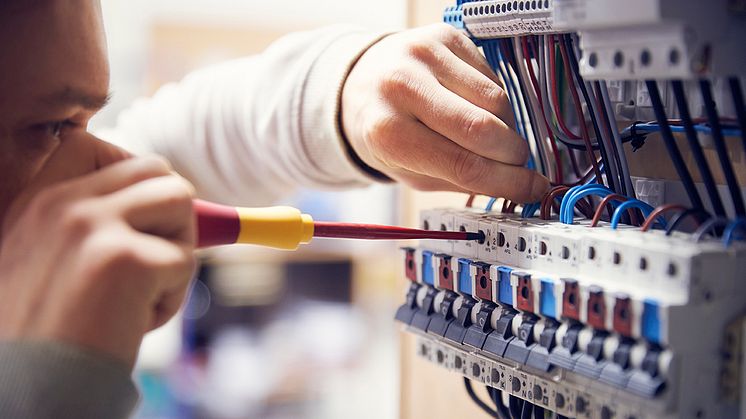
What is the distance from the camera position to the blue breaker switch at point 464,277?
28.1 inches

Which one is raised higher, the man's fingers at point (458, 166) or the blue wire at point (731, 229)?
the man's fingers at point (458, 166)

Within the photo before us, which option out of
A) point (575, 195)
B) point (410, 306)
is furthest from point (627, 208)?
point (410, 306)

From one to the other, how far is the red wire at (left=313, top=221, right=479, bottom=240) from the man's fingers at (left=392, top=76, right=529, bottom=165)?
0.27 ft

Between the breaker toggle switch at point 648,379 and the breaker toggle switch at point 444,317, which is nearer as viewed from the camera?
the breaker toggle switch at point 648,379

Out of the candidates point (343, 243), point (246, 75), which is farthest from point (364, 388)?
point (246, 75)

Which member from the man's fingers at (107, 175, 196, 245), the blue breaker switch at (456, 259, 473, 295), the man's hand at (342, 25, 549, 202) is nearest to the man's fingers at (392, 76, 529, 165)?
the man's hand at (342, 25, 549, 202)

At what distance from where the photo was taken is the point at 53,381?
0.45m

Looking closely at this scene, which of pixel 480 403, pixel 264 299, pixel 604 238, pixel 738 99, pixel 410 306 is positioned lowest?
pixel 264 299

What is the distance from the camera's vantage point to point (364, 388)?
116 inches

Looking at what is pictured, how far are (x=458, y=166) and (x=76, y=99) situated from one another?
14.0 inches

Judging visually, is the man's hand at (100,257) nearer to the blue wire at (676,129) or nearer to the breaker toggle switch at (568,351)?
the breaker toggle switch at (568,351)

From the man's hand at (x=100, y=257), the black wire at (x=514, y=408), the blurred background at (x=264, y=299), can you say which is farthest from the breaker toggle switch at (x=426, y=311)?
the blurred background at (x=264, y=299)

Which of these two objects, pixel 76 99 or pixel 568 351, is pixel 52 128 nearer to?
pixel 76 99

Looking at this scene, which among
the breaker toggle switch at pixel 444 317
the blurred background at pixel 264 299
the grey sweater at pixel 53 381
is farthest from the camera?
the blurred background at pixel 264 299
